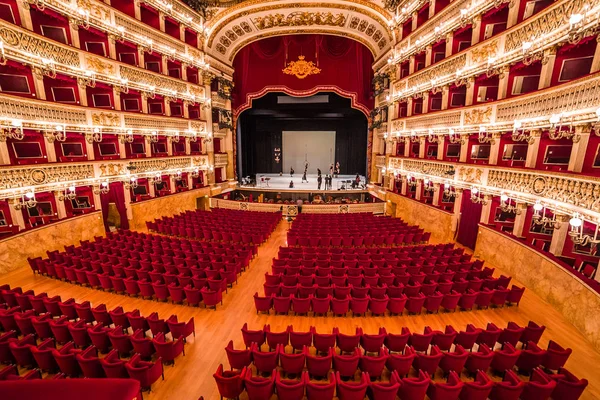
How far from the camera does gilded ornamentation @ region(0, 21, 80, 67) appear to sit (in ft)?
32.7

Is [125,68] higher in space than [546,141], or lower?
higher

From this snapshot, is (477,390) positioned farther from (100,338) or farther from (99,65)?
(99,65)

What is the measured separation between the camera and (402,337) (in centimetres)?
564

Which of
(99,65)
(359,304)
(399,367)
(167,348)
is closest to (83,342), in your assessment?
(167,348)

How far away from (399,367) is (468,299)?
3.61 meters

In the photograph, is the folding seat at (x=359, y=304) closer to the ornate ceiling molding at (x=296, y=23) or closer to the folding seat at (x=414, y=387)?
the folding seat at (x=414, y=387)

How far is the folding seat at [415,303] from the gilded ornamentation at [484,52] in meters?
9.79

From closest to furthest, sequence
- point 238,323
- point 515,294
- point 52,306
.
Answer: point 52,306 → point 238,323 → point 515,294

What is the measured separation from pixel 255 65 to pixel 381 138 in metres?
12.3

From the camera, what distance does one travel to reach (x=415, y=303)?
732 cm

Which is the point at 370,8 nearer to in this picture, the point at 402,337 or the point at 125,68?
the point at 125,68

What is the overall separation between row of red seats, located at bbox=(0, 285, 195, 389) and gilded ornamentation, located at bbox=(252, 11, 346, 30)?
21.4m

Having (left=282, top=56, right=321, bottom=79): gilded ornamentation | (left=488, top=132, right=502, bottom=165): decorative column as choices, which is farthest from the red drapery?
(left=488, top=132, right=502, bottom=165): decorative column

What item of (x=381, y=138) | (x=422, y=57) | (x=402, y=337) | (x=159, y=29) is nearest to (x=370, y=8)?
A: (x=422, y=57)
